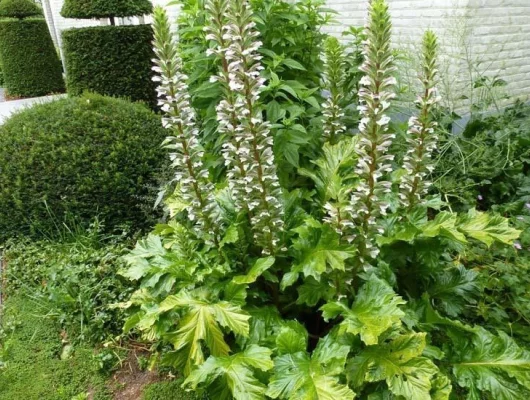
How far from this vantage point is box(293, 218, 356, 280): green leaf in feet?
6.95

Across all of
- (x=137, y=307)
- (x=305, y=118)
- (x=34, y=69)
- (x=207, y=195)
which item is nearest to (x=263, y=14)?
(x=305, y=118)

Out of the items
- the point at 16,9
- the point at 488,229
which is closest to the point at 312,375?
the point at 488,229

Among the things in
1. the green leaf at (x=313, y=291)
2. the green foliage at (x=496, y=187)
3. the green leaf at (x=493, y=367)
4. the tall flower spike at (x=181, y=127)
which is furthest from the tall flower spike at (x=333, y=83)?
the green leaf at (x=493, y=367)

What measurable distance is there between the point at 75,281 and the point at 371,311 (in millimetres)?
2284

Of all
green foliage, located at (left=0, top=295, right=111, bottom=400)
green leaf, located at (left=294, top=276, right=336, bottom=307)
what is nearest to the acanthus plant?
green leaf, located at (left=294, top=276, right=336, bottom=307)

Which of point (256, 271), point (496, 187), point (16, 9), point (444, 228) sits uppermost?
point (16, 9)

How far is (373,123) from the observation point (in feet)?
6.41

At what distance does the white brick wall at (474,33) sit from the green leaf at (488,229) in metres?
2.24

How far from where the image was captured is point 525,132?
4.05 m

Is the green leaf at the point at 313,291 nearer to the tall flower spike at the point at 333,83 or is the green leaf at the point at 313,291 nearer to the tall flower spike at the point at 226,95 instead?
the tall flower spike at the point at 226,95

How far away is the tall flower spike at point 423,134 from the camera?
79.3 inches

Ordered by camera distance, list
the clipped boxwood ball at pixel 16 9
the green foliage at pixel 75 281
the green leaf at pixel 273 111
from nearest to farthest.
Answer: the green leaf at pixel 273 111 → the green foliage at pixel 75 281 → the clipped boxwood ball at pixel 16 9

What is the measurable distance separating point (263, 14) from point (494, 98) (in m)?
2.70

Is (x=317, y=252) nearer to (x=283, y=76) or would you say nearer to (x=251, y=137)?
(x=251, y=137)
